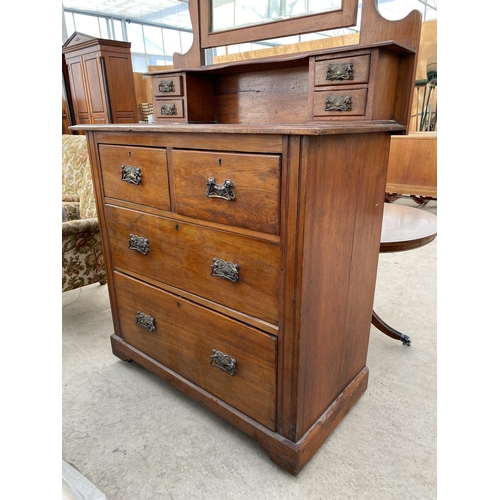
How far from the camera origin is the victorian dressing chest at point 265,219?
104cm

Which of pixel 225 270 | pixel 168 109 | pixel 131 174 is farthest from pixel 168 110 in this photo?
pixel 225 270

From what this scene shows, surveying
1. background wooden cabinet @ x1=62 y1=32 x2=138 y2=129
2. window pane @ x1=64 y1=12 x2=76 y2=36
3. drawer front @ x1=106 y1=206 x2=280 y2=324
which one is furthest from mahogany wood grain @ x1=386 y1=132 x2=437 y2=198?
window pane @ x1=64 y1=12 x2=76 y2=36

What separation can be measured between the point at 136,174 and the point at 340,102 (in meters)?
0.75

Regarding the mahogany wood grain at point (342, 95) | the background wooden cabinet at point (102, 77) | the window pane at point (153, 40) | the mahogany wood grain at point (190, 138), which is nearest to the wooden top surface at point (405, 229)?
the mahogany wood grain at point (342, 95)

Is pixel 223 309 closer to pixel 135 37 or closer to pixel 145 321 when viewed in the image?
pixel 145 321

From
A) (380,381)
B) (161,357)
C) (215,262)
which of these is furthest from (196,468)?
(380,381)

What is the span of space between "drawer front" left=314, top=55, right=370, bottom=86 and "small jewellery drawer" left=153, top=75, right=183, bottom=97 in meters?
0.63

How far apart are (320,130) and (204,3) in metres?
1.05

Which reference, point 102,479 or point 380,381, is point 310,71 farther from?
point 102,479

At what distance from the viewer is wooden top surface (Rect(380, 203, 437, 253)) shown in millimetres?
1595

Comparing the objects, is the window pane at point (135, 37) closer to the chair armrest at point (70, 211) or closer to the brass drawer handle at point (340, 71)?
the chair armrest at point (70, 211)

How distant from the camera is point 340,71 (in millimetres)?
1185

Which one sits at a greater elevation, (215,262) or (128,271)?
(215,262)

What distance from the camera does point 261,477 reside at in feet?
4.21
